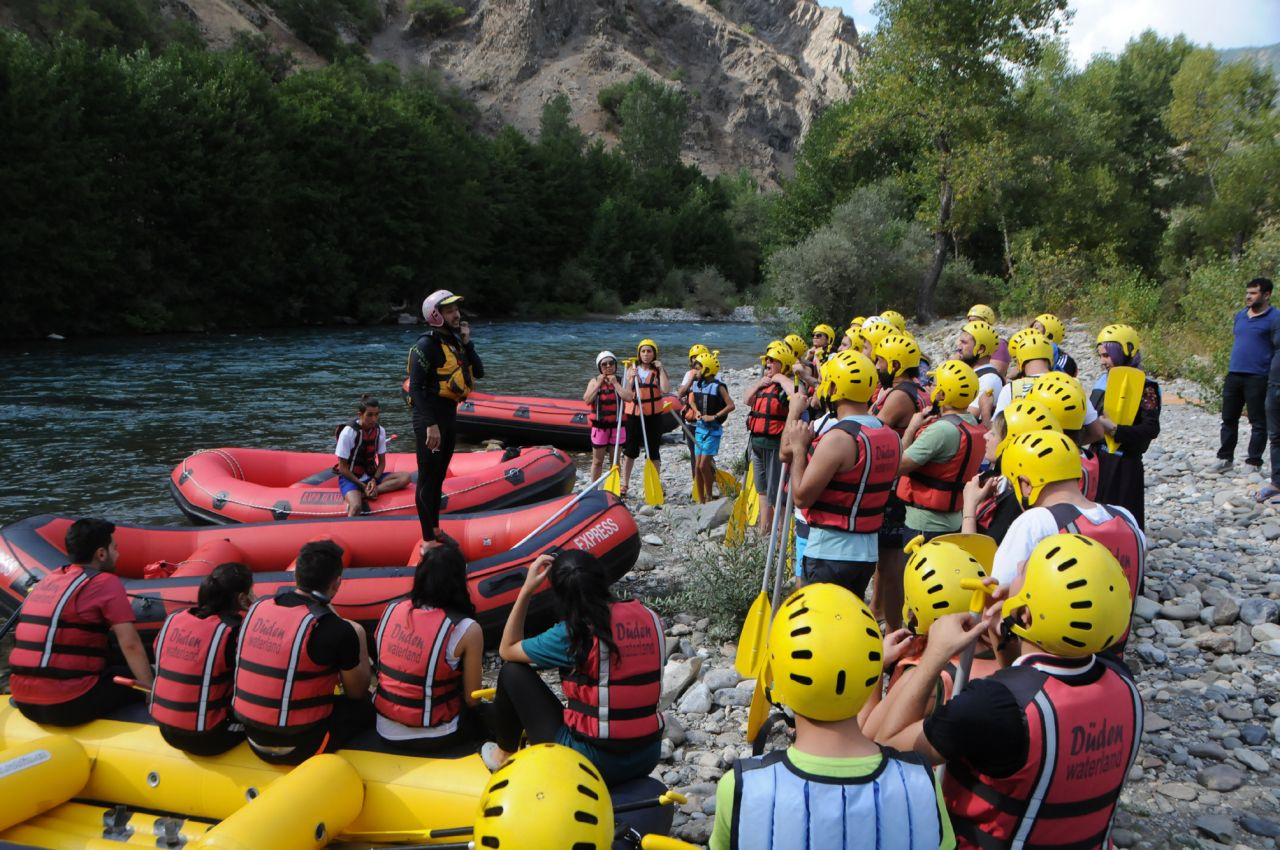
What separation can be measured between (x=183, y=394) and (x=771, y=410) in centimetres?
1282

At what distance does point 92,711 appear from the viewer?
346 centimetres

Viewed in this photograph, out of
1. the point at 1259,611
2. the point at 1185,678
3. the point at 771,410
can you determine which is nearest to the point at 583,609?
the point at 1185,678

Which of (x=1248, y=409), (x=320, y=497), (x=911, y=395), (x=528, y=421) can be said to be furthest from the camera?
(x=528, y=421)

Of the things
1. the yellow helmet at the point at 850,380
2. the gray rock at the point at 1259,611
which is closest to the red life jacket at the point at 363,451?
the yellow helmet at the point at 850,380

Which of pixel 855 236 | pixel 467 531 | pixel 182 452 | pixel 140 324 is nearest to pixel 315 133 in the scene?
pixel 140 324

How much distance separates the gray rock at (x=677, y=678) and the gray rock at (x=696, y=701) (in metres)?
0.06

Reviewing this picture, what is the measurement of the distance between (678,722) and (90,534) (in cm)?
272

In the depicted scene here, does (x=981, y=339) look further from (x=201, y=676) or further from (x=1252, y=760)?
(x=201, y=676)

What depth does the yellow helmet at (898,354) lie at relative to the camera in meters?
4.58

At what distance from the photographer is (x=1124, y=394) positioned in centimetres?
469

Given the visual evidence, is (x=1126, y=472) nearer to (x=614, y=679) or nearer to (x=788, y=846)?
(x=614, y=679)

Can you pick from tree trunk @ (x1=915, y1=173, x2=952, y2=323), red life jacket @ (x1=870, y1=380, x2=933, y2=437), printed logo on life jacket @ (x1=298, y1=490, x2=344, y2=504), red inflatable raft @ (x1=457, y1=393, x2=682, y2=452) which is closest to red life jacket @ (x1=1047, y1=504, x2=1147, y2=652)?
red life jacket @ (x1=870, y1=380, x2=933, y2=437)

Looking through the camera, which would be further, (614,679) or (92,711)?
(92,711)

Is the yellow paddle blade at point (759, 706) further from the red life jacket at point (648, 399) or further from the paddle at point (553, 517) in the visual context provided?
the red life jacket at point (648, 399)
